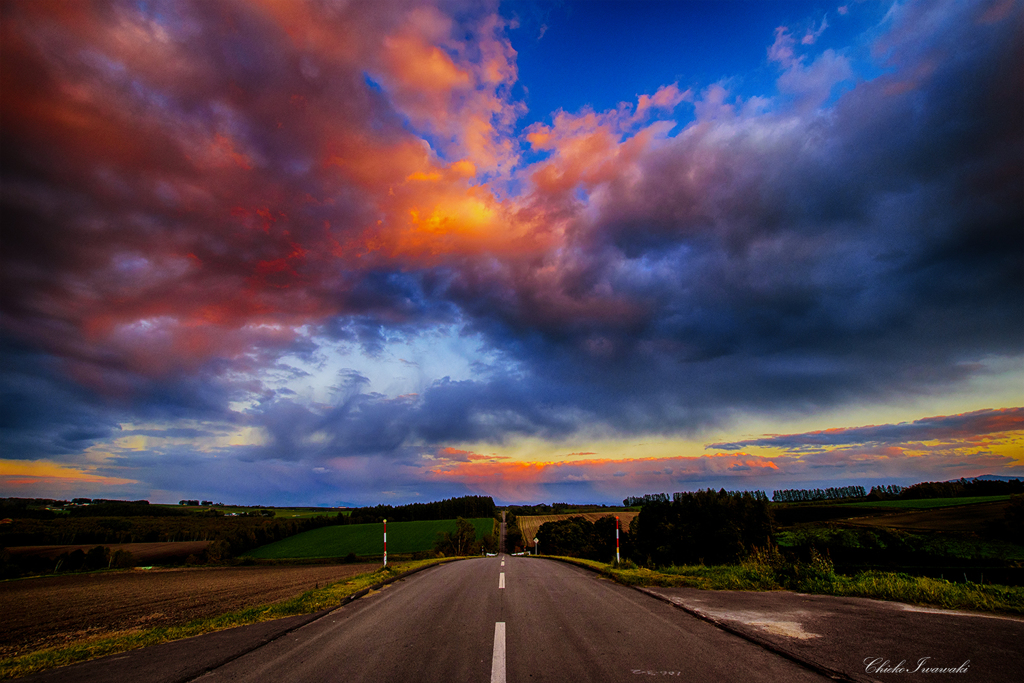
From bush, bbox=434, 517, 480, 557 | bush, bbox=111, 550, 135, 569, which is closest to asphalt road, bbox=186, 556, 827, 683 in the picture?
bush, bbox=434, 517, 480, 557

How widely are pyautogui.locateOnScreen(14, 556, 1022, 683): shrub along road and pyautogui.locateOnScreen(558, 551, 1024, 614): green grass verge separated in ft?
4.02

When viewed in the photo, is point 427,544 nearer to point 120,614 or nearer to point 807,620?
point 120,614

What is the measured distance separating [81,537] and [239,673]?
118 m

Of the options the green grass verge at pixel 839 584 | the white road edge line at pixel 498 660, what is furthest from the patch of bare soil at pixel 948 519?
the white road edge line at pixel 498 660

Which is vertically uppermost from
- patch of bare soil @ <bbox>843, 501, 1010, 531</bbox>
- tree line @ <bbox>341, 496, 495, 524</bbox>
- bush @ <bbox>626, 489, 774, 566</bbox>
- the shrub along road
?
the shrub along road

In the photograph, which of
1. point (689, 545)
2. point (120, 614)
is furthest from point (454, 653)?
point (689, 545)

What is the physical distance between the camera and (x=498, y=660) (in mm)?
5703

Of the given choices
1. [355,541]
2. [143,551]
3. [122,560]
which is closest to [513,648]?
[355,541]

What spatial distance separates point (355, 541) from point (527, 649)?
95.5 m

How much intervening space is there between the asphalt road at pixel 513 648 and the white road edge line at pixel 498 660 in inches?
0.6
